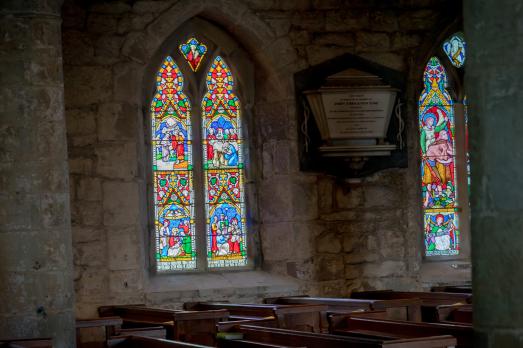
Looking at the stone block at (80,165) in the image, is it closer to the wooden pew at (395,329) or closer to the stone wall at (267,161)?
the stone wall at (267,161)

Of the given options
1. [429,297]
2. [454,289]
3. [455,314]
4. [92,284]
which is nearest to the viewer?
[455,314]

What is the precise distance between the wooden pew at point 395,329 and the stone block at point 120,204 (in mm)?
2414

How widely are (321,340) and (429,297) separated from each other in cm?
274

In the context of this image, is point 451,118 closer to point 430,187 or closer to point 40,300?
point 430,187

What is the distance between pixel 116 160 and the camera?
26.0ft

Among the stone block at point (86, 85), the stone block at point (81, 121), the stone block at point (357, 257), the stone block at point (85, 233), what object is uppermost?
the stone block at point (86, 85)

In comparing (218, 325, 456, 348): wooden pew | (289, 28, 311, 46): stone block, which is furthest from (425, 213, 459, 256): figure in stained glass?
(218, 325, 456, 348): wooden pew

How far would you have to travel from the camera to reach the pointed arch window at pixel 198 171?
8.58 m

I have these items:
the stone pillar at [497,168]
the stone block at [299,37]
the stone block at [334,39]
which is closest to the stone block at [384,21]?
the stone block at [334,39]

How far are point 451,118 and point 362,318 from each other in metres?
3.57

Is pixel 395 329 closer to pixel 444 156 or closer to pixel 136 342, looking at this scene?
pixel 136 342

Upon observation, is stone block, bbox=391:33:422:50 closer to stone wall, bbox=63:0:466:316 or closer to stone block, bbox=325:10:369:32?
stone wall, bbox=63:0:466:316

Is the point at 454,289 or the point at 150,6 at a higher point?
the point at 150,6

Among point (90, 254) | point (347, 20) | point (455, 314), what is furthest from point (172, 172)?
point (455, 314)
